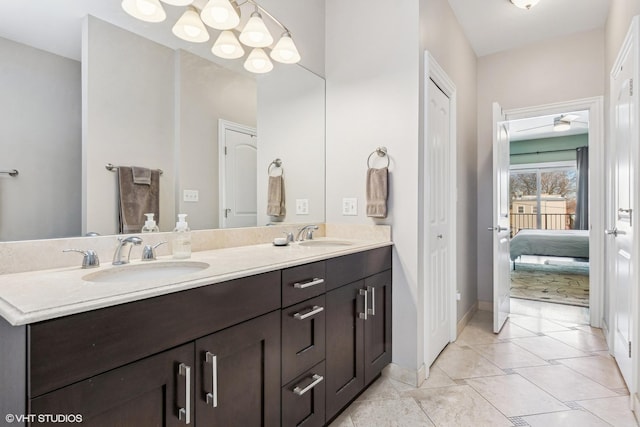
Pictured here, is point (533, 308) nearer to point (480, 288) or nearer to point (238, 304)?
point (480, 288)

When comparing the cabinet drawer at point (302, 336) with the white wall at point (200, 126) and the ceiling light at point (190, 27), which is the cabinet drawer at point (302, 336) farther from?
the ceiling light at point (190, 27)

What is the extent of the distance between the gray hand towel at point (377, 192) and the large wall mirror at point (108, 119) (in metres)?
0.70

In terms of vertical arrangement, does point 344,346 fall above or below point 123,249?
below

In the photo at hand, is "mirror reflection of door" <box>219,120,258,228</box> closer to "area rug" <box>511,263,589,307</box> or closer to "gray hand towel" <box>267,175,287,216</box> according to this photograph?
"gray hand towel" <box>267,175,287,216</box>

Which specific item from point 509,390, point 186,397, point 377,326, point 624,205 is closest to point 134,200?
point 186,397

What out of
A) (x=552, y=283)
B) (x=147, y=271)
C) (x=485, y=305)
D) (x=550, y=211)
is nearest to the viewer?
(x=147, y=271)

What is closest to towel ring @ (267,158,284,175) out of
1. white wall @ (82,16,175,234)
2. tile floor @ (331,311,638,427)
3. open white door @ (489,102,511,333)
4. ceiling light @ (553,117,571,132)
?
white wall @ (82,16,175,234)

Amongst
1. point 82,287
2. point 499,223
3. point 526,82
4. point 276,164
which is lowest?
point 82,287

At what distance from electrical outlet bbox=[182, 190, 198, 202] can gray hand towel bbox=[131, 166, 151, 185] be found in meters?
0.18

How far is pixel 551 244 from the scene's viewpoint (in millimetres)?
5633

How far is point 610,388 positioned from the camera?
2066 mm

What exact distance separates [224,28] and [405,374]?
224 cm

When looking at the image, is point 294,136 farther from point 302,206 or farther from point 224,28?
point 224,28

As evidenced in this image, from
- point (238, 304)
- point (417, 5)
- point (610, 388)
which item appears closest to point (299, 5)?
point (417, 5)
